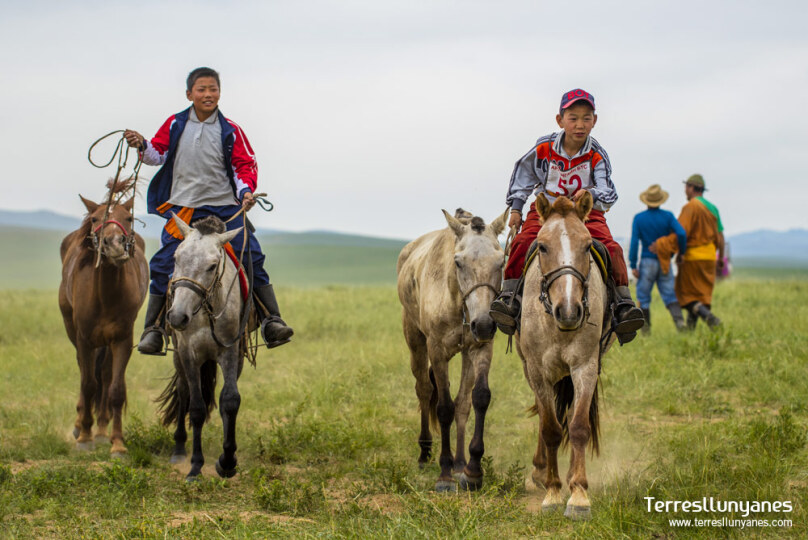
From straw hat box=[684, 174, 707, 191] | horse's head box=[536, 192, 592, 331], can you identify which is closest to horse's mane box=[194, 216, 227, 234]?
horse's head box=[536, 192, 592, 331]

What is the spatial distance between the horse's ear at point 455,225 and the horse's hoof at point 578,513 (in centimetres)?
226

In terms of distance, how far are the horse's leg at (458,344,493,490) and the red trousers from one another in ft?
2.51

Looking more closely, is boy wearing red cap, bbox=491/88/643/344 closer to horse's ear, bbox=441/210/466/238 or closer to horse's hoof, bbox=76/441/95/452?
horse's ear, bbox=441/210/466/238

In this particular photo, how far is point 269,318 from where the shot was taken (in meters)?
7.09

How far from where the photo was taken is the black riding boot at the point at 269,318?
6906mm

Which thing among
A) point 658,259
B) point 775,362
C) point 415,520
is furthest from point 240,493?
point 658,259

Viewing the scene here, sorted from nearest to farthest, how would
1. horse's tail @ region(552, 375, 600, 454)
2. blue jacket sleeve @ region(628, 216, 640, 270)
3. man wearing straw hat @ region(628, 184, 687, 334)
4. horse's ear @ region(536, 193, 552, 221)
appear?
horse's ear @ region(536, 193, 552, 221) → horse's tail @ region(552, 375, 600, 454) → man wearing straw hat @ region(628, 184, 687, 334) → blue jacket sleeve @ region(628, 216, 640, 270)

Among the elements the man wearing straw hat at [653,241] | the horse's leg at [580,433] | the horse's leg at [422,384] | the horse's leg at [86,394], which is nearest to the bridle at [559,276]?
the horse's leg at [580,433]

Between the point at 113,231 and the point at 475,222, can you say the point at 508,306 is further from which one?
the point at 113,231

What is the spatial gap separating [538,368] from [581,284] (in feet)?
2.57

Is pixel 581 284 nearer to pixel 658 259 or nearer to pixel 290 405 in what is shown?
pixel 290 405

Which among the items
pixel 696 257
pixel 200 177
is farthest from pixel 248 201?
pixel 696 257

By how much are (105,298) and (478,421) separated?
12.8ft

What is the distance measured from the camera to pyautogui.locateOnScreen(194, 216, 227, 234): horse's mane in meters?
6.32
